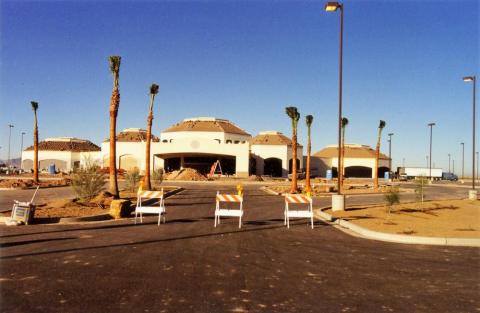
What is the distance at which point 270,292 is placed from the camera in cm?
662

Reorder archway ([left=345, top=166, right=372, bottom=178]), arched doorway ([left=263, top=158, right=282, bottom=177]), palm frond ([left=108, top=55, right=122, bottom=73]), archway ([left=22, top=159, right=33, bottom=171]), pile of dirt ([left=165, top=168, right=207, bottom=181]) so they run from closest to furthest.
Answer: palm frond ([left=108, top=55, right=122, bottom=73]), pile of dirt ([left=165, top=168, right=207, bottom=181]), arched doorway ([left=263, top=158, right=282, bottom=177]), archway ([left=22, top=159, right=33, bottom=171]), archway ([left=345, top=166, right=372, bottom=178])

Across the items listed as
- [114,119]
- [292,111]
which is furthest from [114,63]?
[292,111]

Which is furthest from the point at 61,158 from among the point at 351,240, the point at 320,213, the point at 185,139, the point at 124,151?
the point at 351,240

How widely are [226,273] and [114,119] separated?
17125 millimetres

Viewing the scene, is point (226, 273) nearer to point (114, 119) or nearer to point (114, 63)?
point (114, 119)

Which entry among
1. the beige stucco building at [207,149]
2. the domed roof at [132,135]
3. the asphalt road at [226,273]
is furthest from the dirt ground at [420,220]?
the domed roof at [132,135]

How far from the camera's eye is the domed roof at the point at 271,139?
72.9 metres

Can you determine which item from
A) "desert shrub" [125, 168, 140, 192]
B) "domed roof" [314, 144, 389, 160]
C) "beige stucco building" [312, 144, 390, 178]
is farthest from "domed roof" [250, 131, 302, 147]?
"desert shrub" [125, 168, 140, 192]

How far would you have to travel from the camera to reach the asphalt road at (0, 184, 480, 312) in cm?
604

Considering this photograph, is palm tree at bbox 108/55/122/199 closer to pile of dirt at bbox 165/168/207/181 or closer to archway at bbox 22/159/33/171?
pile of dirt at bbox 165/168/207/181

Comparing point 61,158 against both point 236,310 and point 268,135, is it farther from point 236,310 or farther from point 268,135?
point 236,310

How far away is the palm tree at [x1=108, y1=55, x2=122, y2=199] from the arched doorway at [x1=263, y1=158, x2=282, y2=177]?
51.7 metres

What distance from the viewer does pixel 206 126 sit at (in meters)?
75.8

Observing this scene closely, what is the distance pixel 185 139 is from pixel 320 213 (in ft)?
172
